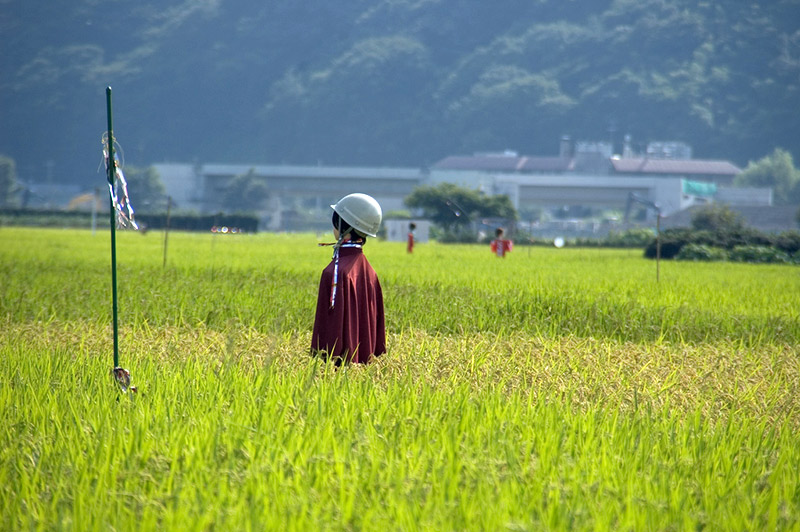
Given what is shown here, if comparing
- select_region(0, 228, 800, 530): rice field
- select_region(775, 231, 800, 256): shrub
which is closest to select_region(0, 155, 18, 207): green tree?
select_region(775, 231, 800, 256): shrub

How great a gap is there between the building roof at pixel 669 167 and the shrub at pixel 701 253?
262 feet

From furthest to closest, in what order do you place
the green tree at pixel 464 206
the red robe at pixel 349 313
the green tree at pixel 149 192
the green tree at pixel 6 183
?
the green tree at pixel 6 183 < the green tree at pixel 149 192 < the green tree at pixel 464 206 < the red robe at pixel 349 313

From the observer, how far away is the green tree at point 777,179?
13238cm

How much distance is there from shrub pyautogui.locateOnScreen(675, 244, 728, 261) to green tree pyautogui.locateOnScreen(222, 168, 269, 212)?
78376 mm

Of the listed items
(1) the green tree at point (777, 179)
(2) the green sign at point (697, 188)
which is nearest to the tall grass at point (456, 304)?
(2) the green sign at point (697, 188)

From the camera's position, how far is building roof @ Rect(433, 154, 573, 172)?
120500mm

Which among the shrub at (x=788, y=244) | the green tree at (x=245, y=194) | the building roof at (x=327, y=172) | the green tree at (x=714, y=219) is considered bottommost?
the shrub at (x=788, y=244)

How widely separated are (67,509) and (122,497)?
199 mm

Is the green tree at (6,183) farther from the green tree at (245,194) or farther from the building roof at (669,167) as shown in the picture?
the building roof at (669,167)

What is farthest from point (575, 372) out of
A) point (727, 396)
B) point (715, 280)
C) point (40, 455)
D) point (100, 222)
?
point (100, 222)

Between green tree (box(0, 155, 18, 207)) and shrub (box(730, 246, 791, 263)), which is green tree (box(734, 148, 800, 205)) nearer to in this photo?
green tree (box(0, 155, 18, 207))

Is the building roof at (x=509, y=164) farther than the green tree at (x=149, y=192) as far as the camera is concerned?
Yes

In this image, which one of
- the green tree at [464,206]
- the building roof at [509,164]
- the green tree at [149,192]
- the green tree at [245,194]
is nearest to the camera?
the green tree at [464,206]

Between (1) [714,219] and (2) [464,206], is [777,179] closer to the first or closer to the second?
(2) [464,206]
